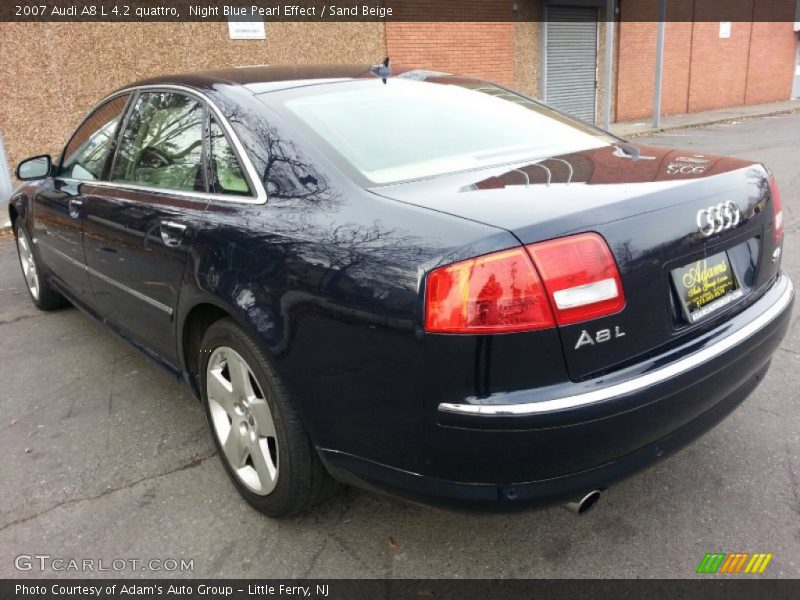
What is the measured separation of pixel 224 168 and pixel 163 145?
670 millimetres

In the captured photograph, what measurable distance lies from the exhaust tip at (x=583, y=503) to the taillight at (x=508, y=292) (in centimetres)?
53

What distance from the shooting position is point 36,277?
4855mm

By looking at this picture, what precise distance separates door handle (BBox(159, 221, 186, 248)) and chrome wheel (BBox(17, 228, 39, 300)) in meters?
2.64

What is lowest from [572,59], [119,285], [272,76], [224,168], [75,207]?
[119,285]

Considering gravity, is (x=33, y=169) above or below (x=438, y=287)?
above

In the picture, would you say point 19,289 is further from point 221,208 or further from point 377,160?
point 377,160

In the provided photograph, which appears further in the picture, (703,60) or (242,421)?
(703,60)

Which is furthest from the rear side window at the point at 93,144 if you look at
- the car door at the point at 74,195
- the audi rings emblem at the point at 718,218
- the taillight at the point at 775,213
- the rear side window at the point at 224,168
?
the taillight at the point at 775,213

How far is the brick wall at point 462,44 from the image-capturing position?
1295 cm

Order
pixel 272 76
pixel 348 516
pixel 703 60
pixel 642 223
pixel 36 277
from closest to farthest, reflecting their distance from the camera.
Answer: pixel 642 223
pixel 348 516
pixel 272 76
pixel 36 277
pixel 703 60

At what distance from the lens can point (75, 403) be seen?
354 centimetres

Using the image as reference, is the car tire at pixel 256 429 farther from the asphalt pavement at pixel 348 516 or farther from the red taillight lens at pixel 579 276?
the red taillight lens at pixel 579 276

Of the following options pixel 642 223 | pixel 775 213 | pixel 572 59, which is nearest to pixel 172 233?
pixel 642 223

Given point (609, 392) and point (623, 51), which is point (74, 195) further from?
point (623, 51)
